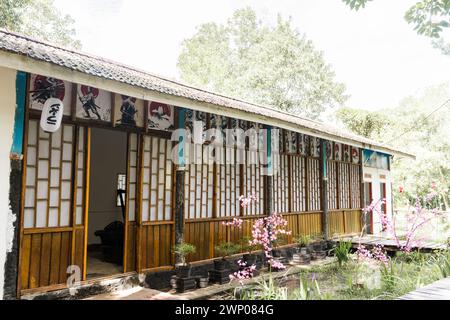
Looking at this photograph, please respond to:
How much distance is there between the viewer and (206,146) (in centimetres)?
771

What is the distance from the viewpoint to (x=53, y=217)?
5266 millimetres

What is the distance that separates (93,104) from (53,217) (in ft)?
5.64

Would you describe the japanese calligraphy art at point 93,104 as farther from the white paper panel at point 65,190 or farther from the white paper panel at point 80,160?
the white paper panel at point 65,190

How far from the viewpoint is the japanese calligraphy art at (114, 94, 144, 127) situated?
6.09 metres

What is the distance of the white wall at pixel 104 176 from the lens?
10430mm

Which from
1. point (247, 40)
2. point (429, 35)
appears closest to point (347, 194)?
point (429, 35)

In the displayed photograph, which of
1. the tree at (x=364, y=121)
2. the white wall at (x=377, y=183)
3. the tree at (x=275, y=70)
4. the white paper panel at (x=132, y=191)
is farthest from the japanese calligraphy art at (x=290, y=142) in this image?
the tree at (x=275, y=70)

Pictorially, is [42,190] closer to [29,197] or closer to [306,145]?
[29,197]

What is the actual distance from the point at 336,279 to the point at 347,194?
229 inches

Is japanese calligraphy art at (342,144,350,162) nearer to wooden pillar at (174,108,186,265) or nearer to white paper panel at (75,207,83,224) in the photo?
wooden pillar at (174,108,186,265)

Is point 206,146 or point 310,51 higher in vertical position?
point 310,51

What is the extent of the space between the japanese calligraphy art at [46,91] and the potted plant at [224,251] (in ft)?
12.6

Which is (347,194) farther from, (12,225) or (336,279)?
(12,225)

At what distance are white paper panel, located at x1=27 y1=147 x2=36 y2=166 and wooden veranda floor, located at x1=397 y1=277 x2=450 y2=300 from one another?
192 inches
